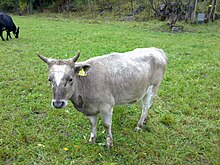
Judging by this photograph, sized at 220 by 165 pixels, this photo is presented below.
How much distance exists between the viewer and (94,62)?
406 cm

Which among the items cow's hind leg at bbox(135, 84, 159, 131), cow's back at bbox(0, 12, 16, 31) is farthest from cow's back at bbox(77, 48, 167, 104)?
cow's back at bbox(0, 12, 16, 31)

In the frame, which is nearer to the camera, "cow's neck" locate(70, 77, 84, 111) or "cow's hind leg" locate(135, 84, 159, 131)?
"cow's neck" locate(70, 77, 84, 111)

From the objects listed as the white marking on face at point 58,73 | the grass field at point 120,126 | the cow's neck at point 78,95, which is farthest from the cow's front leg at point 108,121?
the white marking on face at point 58,73

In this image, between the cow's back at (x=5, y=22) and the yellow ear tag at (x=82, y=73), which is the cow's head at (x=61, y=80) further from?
the cow's back at (x=5, y=22)

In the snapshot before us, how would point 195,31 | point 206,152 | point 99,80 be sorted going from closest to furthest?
point 99,80
point 206,152
point 195,31

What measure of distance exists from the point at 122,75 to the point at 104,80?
1.34 feet

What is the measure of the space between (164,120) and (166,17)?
22.1 m

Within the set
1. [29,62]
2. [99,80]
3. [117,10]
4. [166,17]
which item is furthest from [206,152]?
[117,10]

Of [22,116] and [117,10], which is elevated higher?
[117,10]

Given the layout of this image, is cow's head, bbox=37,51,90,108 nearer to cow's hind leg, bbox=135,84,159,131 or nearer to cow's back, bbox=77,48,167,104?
cow's back, bbox=77,48,167,104

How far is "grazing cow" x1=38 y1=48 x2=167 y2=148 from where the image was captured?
332 centimetres

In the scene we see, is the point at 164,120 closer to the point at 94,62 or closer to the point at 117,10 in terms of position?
the point at 94,62

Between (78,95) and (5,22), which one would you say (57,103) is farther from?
(5,22)

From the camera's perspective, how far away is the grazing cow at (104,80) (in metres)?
3.32
